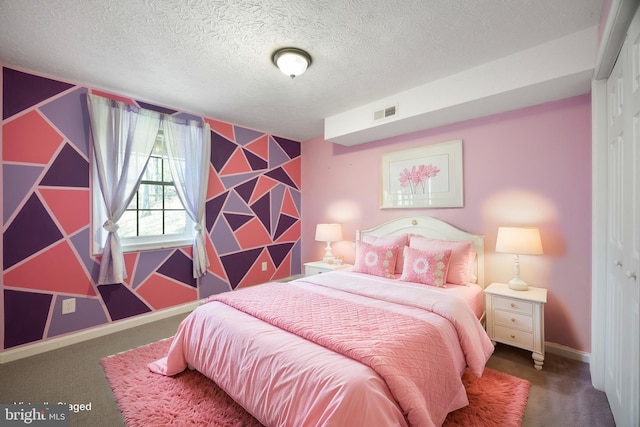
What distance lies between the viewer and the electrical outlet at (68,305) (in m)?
2.61

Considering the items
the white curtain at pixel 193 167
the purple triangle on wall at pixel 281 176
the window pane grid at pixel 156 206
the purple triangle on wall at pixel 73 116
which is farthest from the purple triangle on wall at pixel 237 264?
the purple triangle on wall at pixel 73 116

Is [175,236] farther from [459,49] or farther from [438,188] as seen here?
[459,49]

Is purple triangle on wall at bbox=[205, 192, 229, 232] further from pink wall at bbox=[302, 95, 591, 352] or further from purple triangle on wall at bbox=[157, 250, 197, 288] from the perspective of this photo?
pink wall at bbox=[302, 95, 591, 352]

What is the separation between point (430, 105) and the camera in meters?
2.71

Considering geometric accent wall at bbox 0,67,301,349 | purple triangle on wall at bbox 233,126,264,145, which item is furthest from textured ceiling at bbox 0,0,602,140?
purple triangle on wall at bbox 233,126,264,145

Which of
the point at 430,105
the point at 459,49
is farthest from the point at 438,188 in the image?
the point at 459,49

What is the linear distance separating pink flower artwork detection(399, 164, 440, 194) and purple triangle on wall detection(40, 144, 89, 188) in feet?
11.2

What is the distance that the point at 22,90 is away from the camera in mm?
2418

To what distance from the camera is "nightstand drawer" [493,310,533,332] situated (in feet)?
7.47

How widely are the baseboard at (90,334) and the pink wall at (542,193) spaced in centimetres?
314

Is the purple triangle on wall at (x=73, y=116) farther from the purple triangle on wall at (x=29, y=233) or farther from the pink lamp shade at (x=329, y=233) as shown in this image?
the pink lamp shade at (x=329, y=233)

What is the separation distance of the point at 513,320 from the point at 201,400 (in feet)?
8.16

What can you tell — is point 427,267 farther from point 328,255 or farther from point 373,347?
point 328,255

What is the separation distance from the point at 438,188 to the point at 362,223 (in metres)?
1.15
